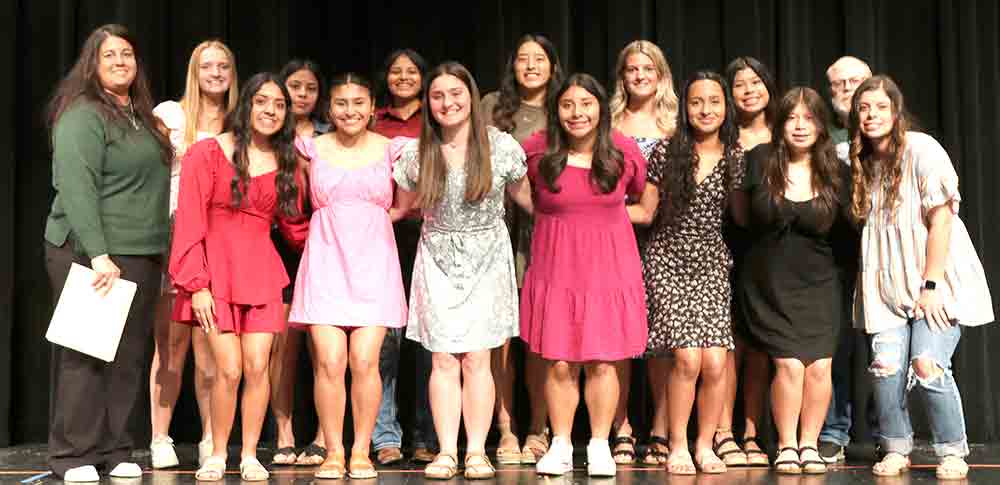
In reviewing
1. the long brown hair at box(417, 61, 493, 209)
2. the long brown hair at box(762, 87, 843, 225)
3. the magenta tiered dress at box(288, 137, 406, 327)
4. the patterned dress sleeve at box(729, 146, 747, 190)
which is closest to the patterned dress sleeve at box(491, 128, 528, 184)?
the long brown hair at box(417, 61, 493, 209)

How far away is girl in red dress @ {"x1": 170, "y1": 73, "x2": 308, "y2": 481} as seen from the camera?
439 centimetres

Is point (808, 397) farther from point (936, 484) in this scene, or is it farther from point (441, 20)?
point (441, 20)

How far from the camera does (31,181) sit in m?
5.61

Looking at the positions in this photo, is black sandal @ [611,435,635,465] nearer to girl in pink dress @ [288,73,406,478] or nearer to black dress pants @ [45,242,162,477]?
girl in pink dress @ [288,73,406,478]

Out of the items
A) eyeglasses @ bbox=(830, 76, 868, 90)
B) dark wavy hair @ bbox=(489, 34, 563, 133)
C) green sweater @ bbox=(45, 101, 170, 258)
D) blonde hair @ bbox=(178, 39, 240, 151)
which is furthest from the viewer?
eyeglasses @ bbox=(830, 76, 868, 90)

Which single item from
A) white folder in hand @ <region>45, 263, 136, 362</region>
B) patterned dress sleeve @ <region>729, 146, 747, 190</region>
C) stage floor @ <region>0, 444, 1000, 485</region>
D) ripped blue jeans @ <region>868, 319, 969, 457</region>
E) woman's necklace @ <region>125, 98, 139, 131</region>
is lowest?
stage floor @ <region>0, 444, 1000, 485</region>

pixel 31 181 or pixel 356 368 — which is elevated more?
pixel 31 181

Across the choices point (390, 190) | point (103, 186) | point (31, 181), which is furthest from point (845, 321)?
point (31, 181)

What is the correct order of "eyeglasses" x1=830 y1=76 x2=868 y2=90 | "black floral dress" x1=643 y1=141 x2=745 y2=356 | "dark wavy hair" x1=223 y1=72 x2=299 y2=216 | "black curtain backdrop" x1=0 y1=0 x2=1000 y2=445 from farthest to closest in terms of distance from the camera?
"black curtain backdrop" x1=0 y1=0 x2=1000 y2=445, "eyeglasses" x1=830 y1=76 x2=868 y2=90, "black floral dress" x1=643 y1=141 x2=745 y2=356, "dark wavy hair" x1=223 y1=72 x2=299 y2=216

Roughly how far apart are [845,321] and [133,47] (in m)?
3.02

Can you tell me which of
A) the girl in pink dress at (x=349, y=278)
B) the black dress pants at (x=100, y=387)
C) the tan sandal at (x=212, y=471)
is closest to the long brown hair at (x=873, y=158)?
the girl in pink dress at (x=349, y=278)

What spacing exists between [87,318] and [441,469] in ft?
4.34

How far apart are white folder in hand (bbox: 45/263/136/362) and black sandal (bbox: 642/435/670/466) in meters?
2.02

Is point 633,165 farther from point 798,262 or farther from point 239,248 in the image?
point 239,248
